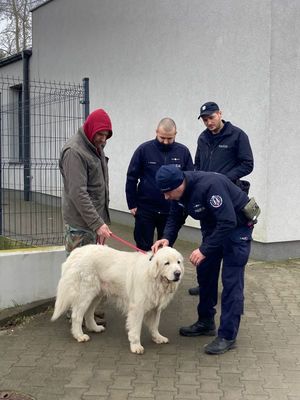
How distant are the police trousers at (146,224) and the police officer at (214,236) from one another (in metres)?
0.82

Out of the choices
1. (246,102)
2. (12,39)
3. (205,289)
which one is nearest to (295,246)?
(246,102)

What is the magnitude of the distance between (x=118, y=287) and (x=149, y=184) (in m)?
1.45

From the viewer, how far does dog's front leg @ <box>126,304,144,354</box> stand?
15.1ft

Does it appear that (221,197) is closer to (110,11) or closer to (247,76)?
(247,76)

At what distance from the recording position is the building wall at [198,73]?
7.78 m

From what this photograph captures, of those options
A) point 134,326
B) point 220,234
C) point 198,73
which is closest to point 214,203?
point 220,234

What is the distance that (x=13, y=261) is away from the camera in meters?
5.60

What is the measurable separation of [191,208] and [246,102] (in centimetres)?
425

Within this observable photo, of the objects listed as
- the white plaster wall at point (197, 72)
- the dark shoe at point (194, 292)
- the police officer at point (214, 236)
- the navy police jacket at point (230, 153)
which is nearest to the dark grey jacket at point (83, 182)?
the police officer at point (214, 236)

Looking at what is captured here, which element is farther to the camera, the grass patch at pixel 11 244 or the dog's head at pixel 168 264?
the grass patch at pixel 11 244

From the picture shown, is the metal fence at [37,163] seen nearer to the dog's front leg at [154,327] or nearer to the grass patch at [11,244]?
the grass patch at [11,244]

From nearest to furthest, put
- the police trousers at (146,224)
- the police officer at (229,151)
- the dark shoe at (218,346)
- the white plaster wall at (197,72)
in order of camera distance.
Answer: the dark shoe at (218,346)
the police officer at (229,151)
the police trousers at (146,224)
the white plaster wall at (197,72)

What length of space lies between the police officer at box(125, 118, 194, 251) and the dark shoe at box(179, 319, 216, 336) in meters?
Answer: 1.14

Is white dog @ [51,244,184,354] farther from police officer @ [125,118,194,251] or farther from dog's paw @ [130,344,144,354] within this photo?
police officer @ [125,118,194,251]
